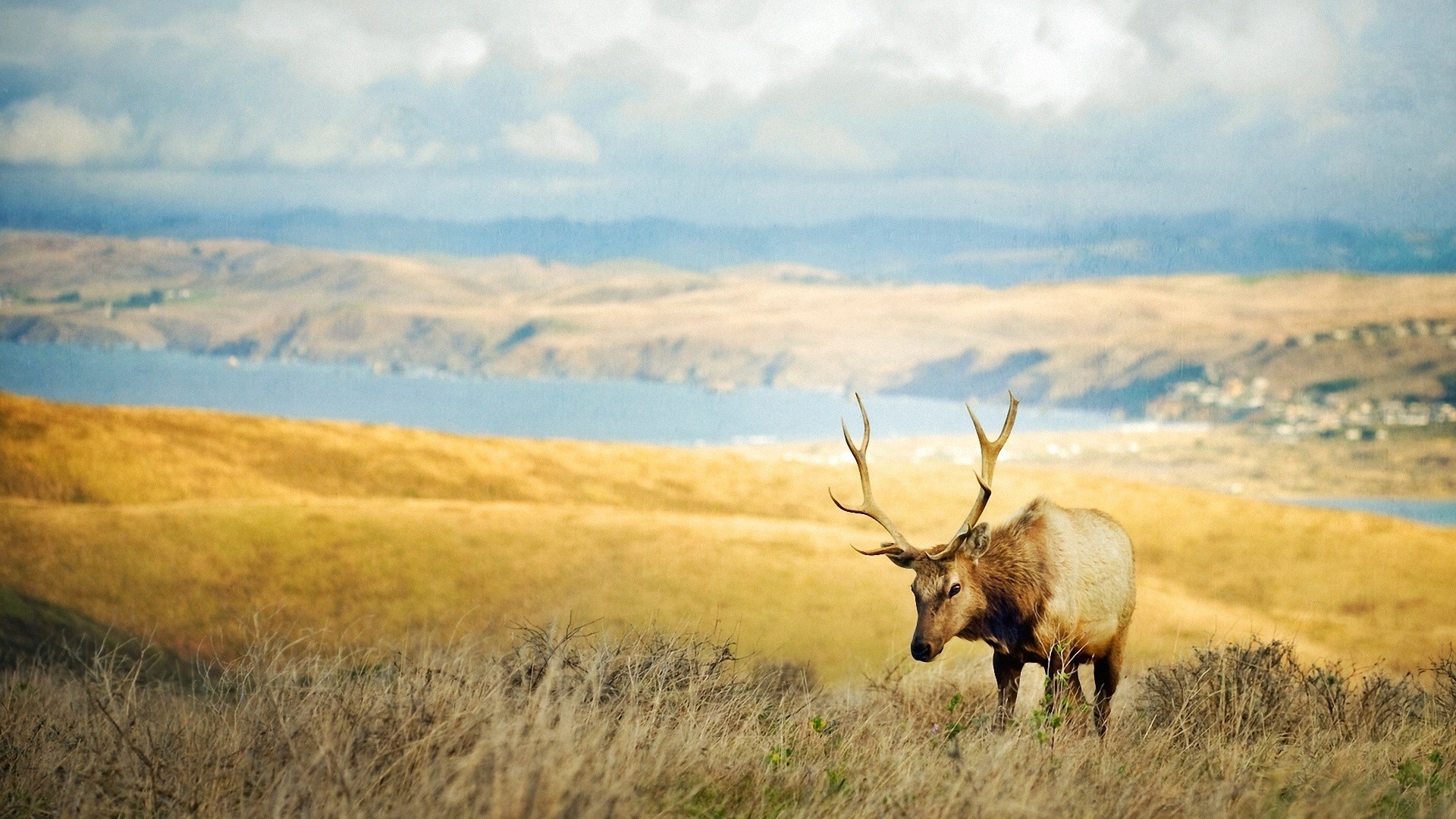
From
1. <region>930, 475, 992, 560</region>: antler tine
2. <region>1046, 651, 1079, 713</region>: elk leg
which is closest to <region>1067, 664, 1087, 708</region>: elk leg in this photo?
<region>1046, 651, 1079, 713</region>: elk leg

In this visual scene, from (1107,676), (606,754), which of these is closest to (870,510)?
(1107,676)

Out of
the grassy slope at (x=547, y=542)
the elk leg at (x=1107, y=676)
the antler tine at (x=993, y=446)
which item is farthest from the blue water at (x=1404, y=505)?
the antler tine at (x=993, y=446)

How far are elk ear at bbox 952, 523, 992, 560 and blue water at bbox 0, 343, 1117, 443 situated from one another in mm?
88190

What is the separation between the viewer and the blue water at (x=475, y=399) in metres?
106

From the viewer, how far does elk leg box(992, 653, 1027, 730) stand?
23.8 feet

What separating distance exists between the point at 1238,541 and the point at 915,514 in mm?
7048

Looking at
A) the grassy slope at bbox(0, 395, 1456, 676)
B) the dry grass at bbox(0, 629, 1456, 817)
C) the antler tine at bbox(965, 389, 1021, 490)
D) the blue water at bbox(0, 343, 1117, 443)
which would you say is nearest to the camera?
the dry grass at bbox(0, 629, 1456, 817)

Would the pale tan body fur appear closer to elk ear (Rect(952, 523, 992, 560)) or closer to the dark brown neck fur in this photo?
the dark brown neck fur

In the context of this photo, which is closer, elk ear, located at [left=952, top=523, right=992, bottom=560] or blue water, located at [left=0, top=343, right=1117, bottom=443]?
elk ear, located at [left=952, top=523, right=992, bottom=560]

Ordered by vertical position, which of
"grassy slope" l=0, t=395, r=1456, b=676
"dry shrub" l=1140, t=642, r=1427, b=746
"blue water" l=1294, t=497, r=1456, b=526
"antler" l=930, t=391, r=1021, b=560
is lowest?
"blue water" l=1294, t=497, r=1456, b=526

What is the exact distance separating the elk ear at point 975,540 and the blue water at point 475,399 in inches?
3472

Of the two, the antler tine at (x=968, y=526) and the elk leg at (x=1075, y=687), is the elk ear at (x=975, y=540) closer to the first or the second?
the antler tine at (x=968, y=526)

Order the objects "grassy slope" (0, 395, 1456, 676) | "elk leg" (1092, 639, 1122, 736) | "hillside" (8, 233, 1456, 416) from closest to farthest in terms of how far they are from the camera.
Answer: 1. "elk leg" (1092, 639, 1122, 736)
2. "grassy slope" (0, 395, 1456, 676)
3. "hillside" (8, 233, 1456, 416)

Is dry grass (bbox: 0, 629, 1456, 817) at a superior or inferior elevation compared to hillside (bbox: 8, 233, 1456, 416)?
inferior
